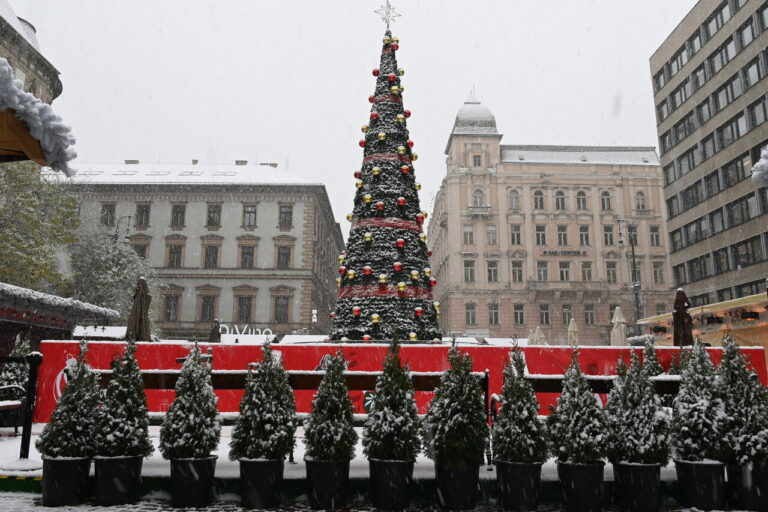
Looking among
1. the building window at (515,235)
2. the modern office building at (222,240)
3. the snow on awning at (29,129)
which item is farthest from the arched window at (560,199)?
the snow on awning at (29,129)

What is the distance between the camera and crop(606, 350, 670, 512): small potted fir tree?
204 inches

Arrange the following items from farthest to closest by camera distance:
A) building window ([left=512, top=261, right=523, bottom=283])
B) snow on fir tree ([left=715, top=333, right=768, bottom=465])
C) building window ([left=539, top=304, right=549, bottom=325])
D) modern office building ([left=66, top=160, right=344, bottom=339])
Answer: building window ([left=512, top=261, right=523, bottom=283]) → building window ([left=539, top=304, right=549, bottom=325]) → modern office building ([left=66, top=160, right=344, bottom=339]) → snow on fir tree ([left=715, top=333, right=768, bottom=465])

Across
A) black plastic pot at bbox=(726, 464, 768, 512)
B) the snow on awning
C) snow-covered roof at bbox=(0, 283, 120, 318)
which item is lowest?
black plastic pot at bbox=(726, 464, 768, 512)

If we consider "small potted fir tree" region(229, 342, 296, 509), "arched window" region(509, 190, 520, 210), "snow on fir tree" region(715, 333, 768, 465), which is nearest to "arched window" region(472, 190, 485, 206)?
"arched window" region(509, 190, 520, 210)

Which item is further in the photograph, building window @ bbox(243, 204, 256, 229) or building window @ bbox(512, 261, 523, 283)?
building window @ bbox(512, 261, 523, 283)

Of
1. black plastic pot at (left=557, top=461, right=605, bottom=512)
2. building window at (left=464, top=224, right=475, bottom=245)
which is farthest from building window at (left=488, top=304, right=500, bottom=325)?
black plastic pot at (left=557, top=461, right=605, bottom=512)

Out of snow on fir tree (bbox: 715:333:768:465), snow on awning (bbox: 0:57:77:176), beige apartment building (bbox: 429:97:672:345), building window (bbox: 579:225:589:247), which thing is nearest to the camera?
snow on awning (bbox: 0:57:77:176)

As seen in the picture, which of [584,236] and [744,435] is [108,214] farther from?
[744,435]

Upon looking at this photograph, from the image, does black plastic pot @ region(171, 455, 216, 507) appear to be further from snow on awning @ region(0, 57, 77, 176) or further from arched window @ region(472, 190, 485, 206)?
arched window @ region(472, 190, 485, 206)

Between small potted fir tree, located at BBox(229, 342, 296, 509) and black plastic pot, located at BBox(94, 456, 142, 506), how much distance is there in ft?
3.20

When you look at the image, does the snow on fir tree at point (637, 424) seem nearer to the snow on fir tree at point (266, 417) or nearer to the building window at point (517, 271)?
the snow on fir tree at point (266, 417)

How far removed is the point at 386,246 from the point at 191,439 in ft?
23.9

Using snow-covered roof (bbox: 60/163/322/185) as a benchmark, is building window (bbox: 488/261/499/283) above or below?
below

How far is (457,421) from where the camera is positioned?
17.5 ft
